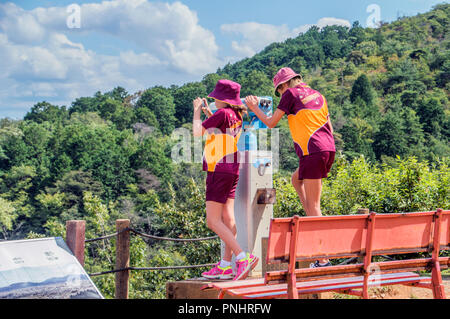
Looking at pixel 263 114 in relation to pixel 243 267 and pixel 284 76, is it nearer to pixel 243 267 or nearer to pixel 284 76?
pixel 284 76

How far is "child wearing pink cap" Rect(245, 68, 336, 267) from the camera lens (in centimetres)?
421

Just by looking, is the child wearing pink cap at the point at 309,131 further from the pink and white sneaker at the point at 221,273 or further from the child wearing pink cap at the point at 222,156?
the pink and white sneaker at the point at 221,273

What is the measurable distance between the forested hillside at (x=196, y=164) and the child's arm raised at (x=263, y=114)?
27.3 ft

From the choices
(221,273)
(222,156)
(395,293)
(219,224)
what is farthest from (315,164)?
(395,293)

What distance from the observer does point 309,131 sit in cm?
422

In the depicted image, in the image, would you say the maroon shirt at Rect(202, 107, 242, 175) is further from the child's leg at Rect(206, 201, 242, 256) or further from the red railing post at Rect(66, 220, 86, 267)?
the red railing post at Rect(66, 220, 86, 267)

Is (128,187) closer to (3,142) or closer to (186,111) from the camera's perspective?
(3,142)

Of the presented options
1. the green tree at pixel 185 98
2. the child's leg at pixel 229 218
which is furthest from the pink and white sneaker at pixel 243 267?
the green tree at pixel 185 98

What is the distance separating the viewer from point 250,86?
67125mm

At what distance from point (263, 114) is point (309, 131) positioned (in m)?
0.37

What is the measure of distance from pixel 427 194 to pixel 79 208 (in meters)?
40.3

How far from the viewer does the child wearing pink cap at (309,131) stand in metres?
4.21

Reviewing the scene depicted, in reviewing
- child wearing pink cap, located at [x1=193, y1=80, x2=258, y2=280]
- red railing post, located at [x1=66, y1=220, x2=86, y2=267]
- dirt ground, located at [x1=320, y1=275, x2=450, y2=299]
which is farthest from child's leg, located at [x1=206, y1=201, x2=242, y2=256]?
dirt ground, located at [x1=320, y1=275, x2=450, y2=299]
